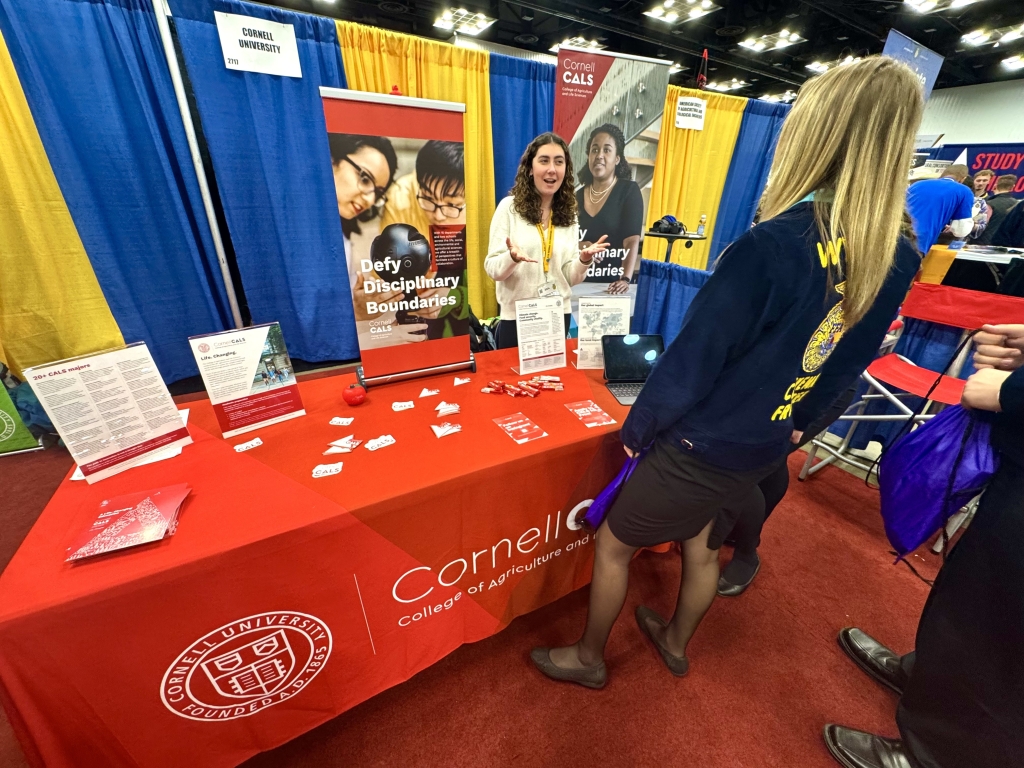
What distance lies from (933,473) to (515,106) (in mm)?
3927

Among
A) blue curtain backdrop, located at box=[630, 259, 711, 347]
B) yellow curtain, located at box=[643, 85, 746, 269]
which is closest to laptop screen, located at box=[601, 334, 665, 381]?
blue curtain backdrop, located at box=[630, 259, 711, 347]

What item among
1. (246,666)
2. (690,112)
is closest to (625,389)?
(246,666)

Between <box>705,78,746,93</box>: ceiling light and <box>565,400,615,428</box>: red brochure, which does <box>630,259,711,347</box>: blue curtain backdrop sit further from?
<box>705,78,746,93</box>: ceiling light

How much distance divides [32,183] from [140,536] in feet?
10.1

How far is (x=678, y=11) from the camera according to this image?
19.2 feet

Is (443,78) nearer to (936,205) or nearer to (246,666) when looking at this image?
(936,205)

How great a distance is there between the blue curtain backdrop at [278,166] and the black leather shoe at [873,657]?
3425mm

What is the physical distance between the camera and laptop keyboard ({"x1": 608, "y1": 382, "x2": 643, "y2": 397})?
1.48m

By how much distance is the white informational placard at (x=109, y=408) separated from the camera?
861mm

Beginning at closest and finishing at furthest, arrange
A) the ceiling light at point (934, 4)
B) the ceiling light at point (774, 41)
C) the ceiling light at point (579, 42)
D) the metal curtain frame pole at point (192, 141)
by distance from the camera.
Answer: the metal curtain frame pole at point (192, 141), the ceiling light at point (934, 4), the ceiling light at point (774, 41), the ceiling light at point (579, 42)

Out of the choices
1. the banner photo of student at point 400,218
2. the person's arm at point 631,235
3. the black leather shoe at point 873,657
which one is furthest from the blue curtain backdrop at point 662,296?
the black leather shoe at point 873,657

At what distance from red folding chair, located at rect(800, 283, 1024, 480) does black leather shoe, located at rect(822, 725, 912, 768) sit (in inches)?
51.2

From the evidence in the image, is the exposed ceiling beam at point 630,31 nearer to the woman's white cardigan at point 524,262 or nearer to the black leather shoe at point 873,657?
the woman's white cardigan at point 524,262

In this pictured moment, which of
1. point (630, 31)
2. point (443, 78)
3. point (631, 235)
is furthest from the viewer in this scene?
point (630, 31)
